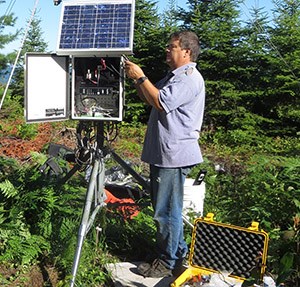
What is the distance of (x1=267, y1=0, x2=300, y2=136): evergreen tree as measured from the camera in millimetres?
10067

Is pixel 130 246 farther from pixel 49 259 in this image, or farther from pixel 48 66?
pixel 48 66

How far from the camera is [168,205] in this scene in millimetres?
3600

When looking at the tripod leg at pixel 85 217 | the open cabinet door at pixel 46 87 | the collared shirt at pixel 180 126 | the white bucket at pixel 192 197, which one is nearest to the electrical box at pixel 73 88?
the open cabinet door at pixel 46 87

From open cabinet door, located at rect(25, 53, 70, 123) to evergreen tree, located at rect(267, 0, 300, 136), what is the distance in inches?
281

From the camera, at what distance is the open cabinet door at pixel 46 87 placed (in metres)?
3.44

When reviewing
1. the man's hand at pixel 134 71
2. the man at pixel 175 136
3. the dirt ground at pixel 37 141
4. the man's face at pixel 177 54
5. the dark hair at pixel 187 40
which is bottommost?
the dirt ground at pixel 37 141

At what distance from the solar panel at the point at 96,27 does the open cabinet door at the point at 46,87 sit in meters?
0.13

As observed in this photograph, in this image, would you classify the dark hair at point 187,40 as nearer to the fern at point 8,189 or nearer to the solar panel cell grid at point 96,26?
the solar panel cell grid at point 96,26

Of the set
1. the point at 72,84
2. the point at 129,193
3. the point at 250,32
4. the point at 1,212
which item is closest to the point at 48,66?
the point at 72,84

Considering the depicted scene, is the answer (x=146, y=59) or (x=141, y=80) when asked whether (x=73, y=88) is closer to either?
(x=141, y=80)

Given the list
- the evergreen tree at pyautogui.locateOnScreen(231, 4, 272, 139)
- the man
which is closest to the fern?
the man

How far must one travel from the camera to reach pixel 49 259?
12.9 ft

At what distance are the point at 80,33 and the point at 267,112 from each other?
7830mm

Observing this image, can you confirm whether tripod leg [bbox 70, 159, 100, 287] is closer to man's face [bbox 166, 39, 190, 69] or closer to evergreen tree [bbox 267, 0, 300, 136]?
man's face [bbox 166, 39, 190, 69]
